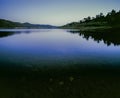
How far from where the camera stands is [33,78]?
732 inches

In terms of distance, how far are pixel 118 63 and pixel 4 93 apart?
677 inches

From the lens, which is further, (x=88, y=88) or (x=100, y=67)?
(x=100, y=67)

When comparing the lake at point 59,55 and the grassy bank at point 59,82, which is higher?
the grassy bank at point 59,82

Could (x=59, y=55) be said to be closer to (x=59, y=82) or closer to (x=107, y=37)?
(x=59, y=82)

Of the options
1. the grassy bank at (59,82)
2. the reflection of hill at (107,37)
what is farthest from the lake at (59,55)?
the reflection of hill at (107,37)

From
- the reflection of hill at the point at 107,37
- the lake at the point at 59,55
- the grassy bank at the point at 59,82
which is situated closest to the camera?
the grassy bank at the point at 59,82

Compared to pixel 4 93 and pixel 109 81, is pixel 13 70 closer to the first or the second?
pixel 4 93

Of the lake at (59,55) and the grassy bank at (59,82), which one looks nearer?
the grassy bank at (59,82)

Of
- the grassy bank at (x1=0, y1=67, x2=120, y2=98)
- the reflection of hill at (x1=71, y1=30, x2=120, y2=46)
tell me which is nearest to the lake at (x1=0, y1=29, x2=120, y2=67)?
the grassy bank at (x1=0, y1=67, x2=120, y2=98)

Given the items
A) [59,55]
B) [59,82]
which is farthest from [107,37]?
[59,82]

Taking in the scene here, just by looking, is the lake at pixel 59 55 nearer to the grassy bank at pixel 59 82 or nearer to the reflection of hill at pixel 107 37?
the grassy bank at pixel 59 82

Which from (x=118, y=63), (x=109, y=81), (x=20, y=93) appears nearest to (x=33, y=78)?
(x=20, y=93)

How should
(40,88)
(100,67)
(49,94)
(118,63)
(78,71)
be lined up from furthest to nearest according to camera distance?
(118,63), (100,67), (78,71), (40,88), (49,94)

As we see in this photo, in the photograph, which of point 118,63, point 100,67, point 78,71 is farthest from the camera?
point 118,63
